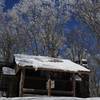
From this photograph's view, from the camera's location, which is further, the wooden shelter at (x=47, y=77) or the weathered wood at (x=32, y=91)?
the weathered wood at (x=32, y=91)

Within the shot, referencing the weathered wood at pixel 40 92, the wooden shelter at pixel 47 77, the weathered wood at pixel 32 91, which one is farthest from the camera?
the weathered wood at pixel 40 92

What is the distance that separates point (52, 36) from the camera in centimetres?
3847

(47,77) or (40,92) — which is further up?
(47,77)

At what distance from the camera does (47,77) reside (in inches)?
881

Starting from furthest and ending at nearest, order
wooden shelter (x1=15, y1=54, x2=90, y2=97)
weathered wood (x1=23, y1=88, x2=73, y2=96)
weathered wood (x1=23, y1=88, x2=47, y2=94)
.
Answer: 1. weathered wood (x1=23, y1=88, x2=73, y2=96)
2. weathered wood (x1=23, y1=88, x2=47, y2=94)
3. wooden shelter (x1=15, y1=54, x2=90, y2=97)

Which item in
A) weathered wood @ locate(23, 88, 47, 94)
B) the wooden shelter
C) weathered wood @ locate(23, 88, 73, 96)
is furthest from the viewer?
weathered wood @ locate(23, 88, 73, 96)

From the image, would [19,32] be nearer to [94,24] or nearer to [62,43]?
[62,43]

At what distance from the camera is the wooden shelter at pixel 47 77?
20.5 m

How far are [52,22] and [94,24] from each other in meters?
8.94

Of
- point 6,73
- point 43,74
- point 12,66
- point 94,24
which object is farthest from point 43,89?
point 94,24

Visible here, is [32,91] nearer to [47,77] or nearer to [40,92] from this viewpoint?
[40,92]

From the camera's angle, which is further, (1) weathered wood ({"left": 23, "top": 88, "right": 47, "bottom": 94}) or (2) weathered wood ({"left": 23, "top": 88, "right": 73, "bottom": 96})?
(2) weathered wood ({"left": 23, "top": 88, "right": 73, "bottom": 96})

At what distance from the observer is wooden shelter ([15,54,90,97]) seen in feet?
67.3

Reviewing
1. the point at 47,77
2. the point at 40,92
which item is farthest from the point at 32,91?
the point at 47,77
